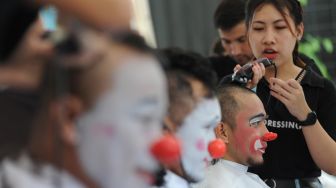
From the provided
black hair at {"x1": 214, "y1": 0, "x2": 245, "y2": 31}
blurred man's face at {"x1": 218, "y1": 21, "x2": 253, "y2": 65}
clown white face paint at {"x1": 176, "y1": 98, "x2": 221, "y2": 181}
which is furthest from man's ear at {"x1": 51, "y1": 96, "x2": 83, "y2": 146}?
black hair at {"x1": 214, "y1": 0, "x2": 245, "y2": 31}

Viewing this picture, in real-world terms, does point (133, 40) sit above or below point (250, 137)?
above

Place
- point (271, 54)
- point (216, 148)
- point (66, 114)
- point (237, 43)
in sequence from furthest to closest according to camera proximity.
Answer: point (237, 43) → point (271, 54) → point (216, 148) → point (66, 114)

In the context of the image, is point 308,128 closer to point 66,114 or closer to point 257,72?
point 257,72

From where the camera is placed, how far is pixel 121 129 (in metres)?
0.75

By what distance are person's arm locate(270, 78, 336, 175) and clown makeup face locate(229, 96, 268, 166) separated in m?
0.06

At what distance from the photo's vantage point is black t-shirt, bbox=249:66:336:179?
181 centimetres

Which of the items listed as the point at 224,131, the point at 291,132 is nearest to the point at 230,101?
the point at 224,131

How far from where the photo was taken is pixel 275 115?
71.9 inches

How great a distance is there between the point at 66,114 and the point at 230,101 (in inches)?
41.2

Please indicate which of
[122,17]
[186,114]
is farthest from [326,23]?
[122,17]

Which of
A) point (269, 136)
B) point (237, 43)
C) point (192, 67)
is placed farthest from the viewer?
point (237, 43)

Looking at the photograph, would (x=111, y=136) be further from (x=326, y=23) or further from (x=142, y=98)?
(x=326, y=23)

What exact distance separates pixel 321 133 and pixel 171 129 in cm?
68

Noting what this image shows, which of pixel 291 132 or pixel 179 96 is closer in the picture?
pixel 179 96
